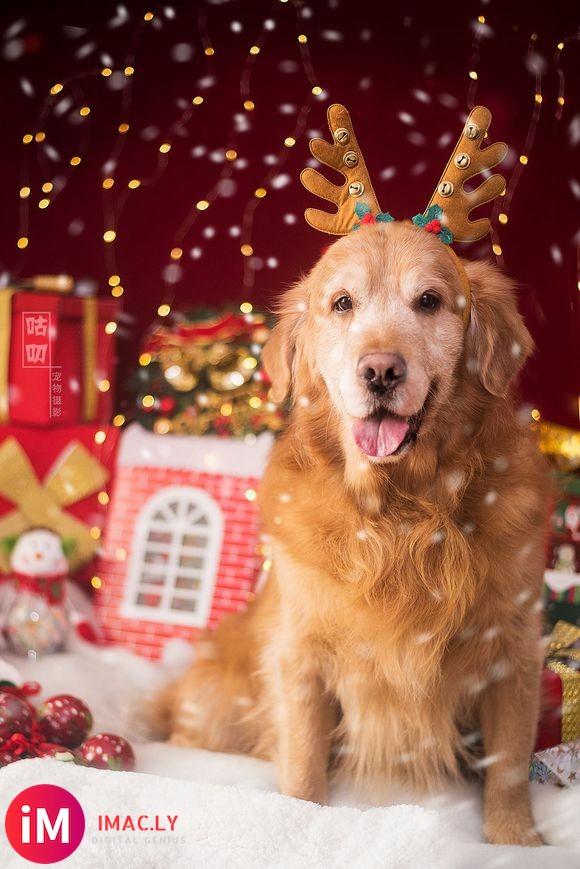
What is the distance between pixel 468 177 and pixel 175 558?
3.19 ft

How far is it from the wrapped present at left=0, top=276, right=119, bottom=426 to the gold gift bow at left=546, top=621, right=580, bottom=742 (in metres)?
1.07

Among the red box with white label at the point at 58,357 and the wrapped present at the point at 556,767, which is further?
the red box with white label at the point at 58,357

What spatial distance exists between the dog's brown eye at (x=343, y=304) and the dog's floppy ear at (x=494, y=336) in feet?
0.63

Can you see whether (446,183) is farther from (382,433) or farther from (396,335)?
(382,433)

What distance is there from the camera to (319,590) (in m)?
1.20

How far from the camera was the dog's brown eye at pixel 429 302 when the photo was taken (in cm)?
115

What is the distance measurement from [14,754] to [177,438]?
76 centimetres

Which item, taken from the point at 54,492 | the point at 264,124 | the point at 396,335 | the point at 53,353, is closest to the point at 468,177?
the point at 396,335

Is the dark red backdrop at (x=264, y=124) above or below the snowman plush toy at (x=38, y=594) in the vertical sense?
above

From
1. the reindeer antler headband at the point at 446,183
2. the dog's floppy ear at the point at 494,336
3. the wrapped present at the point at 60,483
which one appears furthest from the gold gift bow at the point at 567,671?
the wrapped present at the point at 60,483

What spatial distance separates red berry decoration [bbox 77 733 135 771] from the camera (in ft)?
4.17

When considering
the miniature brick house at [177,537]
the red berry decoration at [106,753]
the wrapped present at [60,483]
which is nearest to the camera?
the red berry decoration at [106,753]

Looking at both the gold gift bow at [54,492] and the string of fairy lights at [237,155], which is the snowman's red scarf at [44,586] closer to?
the gold gift bow at [54,492]

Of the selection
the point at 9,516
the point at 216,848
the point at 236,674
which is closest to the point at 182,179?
the point at 9,516
